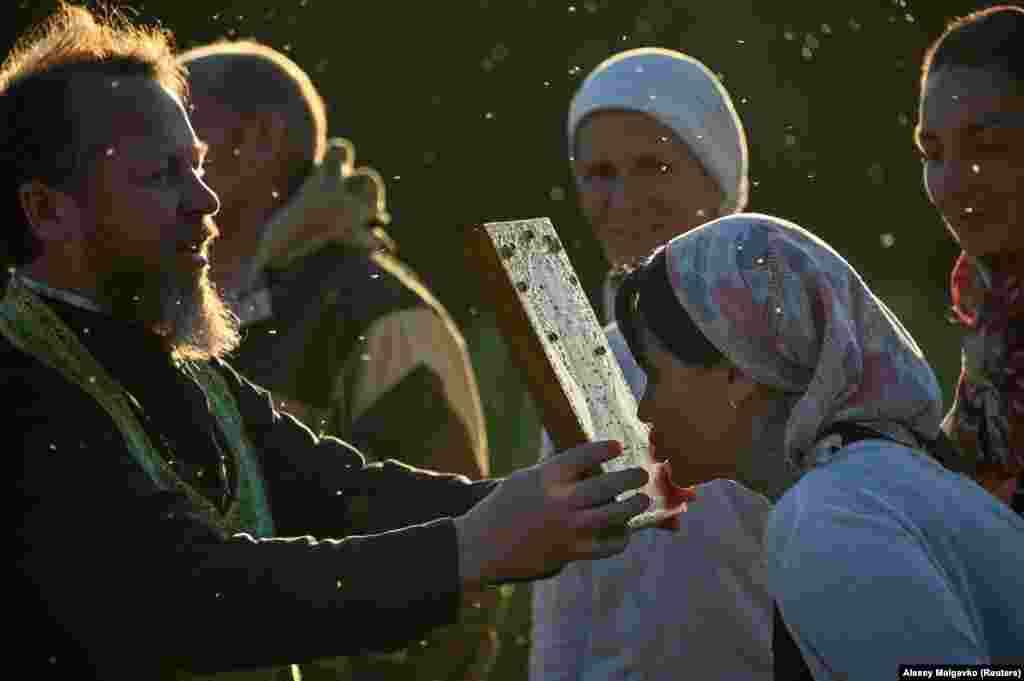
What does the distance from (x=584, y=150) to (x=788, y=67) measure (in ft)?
23.4

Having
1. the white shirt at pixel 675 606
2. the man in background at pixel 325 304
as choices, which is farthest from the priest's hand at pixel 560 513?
the man in background at pixel 325 304

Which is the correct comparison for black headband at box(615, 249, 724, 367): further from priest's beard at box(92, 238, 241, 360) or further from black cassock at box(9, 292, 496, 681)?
priest's beard at box(92, 238, 241, 360)

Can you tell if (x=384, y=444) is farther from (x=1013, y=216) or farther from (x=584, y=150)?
(x=1013, y=216)

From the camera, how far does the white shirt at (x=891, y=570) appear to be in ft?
9.05

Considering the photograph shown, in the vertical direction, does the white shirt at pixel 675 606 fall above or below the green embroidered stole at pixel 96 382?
below

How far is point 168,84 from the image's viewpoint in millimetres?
4141

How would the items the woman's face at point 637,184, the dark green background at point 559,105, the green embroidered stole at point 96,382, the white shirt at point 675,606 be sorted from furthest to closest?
the dark green background at point 559,105
the woman's face at point 637,184
the white shirt at point 675,606
the green embroidered stole at point 96,382

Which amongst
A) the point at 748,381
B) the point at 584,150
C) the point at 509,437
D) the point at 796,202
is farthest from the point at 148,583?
the point at 796,202

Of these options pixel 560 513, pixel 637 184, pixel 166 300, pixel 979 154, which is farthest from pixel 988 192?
pixel 166 300

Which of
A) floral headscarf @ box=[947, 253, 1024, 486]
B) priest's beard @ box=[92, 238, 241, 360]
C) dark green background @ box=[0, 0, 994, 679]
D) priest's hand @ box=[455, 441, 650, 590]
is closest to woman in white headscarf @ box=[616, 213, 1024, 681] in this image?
priest's hand @ box=[455, 441, 650, 590]

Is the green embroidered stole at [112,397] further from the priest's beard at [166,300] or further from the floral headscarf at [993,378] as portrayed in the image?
the floral headscarf at [993,378]

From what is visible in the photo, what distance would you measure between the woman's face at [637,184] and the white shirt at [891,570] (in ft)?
5.79

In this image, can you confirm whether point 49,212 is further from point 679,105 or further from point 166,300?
point 679,105

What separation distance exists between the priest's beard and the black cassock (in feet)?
1.23
